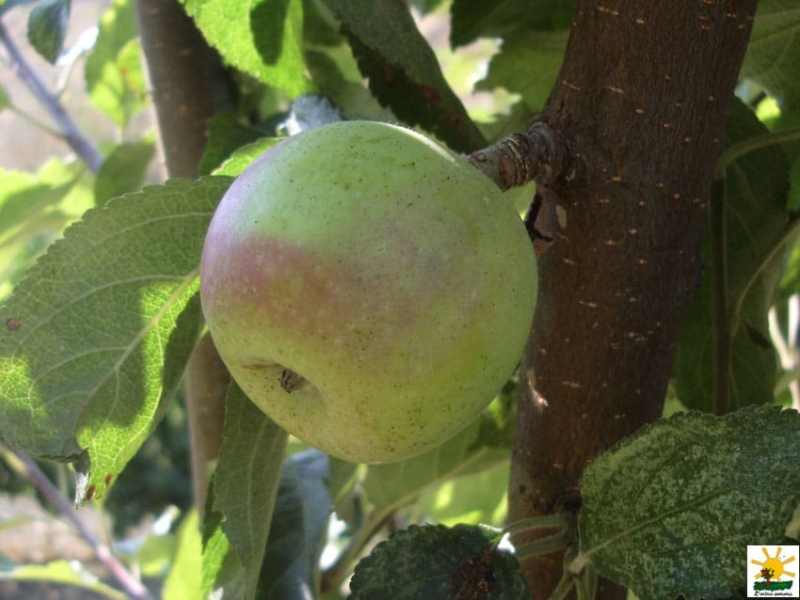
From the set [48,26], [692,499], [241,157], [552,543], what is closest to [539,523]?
[552,543]

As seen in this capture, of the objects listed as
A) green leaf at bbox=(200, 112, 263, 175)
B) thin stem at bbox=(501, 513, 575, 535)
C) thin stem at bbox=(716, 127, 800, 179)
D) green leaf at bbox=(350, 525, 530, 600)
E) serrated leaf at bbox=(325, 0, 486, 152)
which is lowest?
green leaf at bbox=(350, 525, 530, 600)

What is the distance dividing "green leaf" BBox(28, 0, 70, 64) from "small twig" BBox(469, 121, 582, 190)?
1.36ft

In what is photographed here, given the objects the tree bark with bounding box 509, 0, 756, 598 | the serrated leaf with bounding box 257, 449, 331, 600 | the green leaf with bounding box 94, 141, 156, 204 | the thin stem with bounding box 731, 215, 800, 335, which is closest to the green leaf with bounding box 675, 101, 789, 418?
the thin stem with bounding box 731, 215, 800, 335

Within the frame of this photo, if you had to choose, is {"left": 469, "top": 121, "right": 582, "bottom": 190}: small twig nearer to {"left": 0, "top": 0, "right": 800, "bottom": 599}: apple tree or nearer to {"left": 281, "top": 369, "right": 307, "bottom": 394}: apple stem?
{"left": 0, "top": 0, "right": 800, "bottom": 599}: apple tree

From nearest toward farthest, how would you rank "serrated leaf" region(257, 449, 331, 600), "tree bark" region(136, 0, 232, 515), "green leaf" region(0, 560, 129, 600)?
"serrated leaf" region(257, 449, 331, 600), "tree bark" region(136, 0, 232, 515), "green leaf" region(0, 560, 129, 600)

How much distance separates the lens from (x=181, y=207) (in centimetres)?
63

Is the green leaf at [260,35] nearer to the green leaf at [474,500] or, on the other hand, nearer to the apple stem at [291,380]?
the apple stem at [291,380]

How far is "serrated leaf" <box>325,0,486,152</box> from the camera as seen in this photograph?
1.96ft

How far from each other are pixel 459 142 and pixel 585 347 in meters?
0.17

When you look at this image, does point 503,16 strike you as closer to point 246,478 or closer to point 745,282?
point 745,282

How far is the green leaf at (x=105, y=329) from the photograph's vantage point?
0.59 metres

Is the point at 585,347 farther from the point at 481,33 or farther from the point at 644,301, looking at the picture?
the point at 481,33

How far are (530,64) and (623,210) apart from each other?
0.32 m

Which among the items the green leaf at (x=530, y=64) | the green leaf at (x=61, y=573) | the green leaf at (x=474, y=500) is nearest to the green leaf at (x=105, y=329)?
the green leaf at (x=530, y=64)
